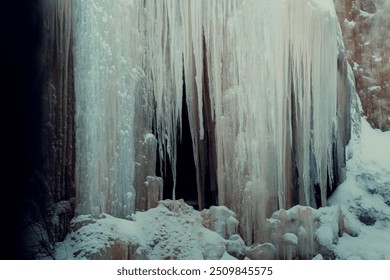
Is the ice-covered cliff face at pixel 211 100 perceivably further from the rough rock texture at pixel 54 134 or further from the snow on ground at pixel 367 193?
the snow on ground at pixel 367 193

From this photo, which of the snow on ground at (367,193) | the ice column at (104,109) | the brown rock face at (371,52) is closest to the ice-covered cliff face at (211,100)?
the ice column at (104,109)

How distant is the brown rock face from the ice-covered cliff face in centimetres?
49

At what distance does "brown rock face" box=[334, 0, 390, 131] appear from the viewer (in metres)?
5.05

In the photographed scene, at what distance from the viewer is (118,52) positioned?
13.2ft

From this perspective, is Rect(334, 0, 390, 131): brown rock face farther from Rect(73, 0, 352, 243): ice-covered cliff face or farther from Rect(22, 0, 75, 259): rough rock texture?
Rect(22, 0, 75, 259): rough rock texture

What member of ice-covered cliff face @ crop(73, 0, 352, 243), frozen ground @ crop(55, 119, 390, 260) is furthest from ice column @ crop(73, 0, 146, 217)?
frozen ground @ crop(55, 119, 390, 260)

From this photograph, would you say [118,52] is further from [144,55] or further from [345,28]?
[345,28]

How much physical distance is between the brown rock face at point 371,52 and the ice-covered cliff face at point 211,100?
487mm

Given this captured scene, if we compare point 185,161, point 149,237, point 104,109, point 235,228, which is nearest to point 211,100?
point 185,161

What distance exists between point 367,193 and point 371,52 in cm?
119

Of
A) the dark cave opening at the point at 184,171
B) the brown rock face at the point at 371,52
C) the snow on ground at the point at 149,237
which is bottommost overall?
the snow on ground at the point at 149,237

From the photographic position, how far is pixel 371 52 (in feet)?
16.7

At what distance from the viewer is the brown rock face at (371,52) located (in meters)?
5.05
